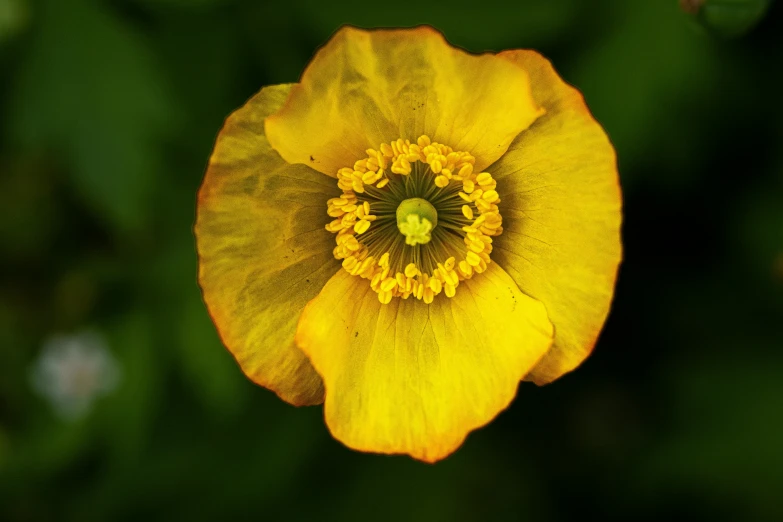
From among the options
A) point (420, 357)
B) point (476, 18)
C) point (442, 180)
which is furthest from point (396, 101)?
point (476, 18)

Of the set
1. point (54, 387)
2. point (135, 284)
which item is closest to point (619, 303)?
point (135, 284)

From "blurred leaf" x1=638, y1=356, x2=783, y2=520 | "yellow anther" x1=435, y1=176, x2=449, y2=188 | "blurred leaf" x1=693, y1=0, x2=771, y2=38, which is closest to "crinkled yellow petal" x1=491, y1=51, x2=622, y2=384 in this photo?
"yellow anther" x1=435, y1=176, x2=449, y2=188

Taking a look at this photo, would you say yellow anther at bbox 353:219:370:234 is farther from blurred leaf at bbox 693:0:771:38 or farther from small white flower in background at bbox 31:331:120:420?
small white flower in background at bbox 31:331:120:420

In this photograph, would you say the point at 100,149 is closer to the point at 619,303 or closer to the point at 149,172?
the point at 149,172

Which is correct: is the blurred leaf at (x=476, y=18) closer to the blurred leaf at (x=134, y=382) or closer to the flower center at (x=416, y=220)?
the flower center at (x=416, y=220)

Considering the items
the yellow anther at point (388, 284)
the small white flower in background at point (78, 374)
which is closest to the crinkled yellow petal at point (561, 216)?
the yellow anther at point (388, 284)

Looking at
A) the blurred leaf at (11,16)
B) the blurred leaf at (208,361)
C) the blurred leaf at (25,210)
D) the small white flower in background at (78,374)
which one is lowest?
the small white flower in background at (78,374)

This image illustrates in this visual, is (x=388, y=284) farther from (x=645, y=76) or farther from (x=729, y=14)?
(x=645, y=76)
